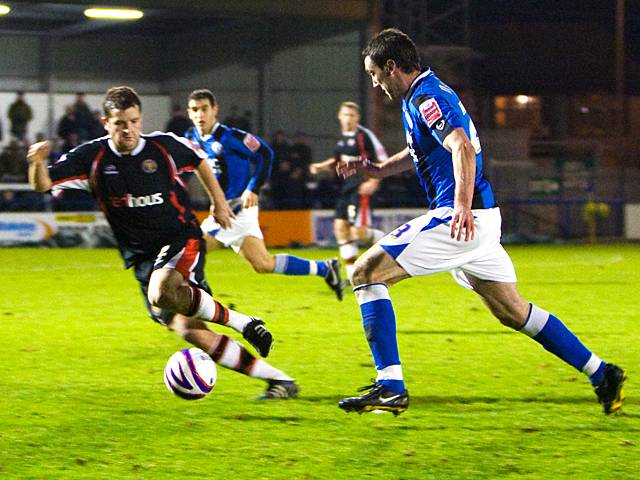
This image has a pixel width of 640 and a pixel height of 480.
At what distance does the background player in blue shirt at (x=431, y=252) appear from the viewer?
5715 millimetres

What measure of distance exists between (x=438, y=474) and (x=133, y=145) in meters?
2.63

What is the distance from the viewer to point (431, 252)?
5.72 meters

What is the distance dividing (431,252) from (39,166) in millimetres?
2044

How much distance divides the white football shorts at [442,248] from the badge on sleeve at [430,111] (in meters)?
0.47

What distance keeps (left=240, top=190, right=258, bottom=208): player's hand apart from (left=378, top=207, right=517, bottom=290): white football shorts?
3704 millimetres

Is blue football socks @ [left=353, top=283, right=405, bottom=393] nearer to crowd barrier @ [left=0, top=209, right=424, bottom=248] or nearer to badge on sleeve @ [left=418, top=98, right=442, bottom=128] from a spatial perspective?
badge on sleeve @ [left=418, top=98, right=442, bottom=128]

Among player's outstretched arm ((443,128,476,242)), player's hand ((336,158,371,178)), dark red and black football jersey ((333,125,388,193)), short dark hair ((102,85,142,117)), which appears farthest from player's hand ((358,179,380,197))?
player's outstretched arm ((443,128,476,242))

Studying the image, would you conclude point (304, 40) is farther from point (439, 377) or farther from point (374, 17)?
point (439, 377)

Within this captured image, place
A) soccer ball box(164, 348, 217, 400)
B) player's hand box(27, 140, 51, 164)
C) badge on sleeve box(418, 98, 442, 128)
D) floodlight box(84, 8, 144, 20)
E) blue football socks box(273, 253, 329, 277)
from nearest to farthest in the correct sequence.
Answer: badge on sleeve box(418, 98, 442, 128)
soccer ball box(164, 348, 217, 400)
player's hand box(27, 140, 51, 164)
blue football socks box(273, 253, 329, 277)
floodlight box(84, 8, 144, 20)

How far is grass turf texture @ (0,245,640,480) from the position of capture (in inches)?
194

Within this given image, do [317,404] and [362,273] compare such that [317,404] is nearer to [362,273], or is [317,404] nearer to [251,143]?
[362,273]

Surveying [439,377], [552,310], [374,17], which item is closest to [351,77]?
[374,17]

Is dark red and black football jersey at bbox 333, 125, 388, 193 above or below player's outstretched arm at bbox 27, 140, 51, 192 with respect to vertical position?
above

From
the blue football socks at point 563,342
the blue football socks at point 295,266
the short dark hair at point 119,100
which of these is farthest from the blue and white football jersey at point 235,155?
the blue football socks at point 563,342
